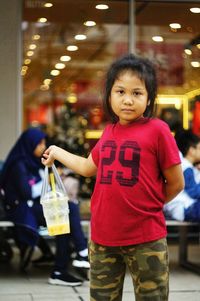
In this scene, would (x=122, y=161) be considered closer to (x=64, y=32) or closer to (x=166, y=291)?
(x=166, y=291)

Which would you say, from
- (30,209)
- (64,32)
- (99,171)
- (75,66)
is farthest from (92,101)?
(99,171)

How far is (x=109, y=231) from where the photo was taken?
12.0 ft

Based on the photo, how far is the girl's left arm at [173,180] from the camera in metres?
3.69

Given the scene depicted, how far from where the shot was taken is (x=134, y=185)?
3.61 m

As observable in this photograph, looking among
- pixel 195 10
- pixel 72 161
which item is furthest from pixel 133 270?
pixel 195 10

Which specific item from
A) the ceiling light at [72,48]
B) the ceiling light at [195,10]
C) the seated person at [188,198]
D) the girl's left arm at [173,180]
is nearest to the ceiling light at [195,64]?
the ceiling light at [195,10]

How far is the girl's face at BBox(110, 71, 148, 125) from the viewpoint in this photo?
3652 mm

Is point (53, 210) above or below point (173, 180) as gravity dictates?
below

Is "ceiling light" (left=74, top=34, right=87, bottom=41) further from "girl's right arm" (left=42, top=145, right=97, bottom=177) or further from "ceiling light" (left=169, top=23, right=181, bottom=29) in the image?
"girl's right arm" (left=42, top=145, right=97, bottom=177)

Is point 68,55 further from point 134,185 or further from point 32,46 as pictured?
point 134,185

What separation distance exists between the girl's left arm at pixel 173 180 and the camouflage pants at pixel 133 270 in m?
0.26

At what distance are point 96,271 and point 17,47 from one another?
199 inches

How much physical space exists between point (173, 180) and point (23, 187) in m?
2.98

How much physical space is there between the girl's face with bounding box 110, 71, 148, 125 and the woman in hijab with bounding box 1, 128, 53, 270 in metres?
2.94
